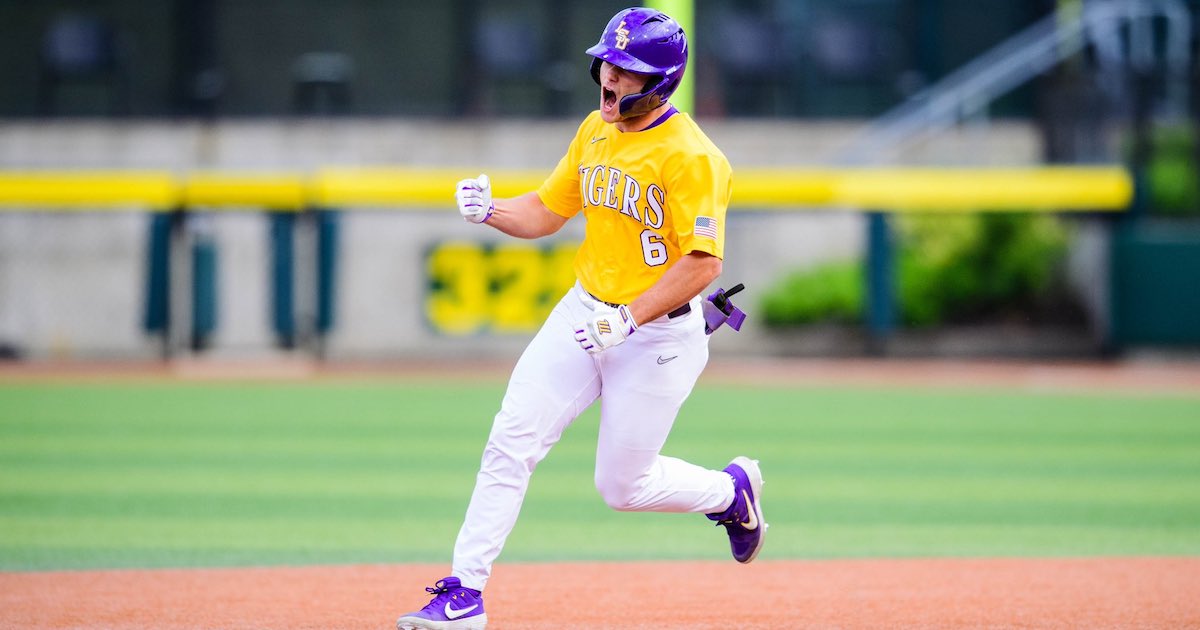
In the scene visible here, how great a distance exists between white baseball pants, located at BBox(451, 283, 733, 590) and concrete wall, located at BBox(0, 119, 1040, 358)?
13.2 metres

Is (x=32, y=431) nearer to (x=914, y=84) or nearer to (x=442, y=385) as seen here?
(x=442, y=385)

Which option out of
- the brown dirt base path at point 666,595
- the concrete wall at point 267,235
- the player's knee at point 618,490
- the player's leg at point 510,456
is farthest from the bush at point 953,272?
the player's leg at point 510,456

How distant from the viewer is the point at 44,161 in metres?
19.2

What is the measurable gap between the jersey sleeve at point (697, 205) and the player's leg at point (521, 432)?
0.50 m

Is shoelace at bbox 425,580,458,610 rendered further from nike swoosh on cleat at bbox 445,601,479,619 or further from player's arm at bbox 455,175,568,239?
player's arm at bbox 455,175,568,239

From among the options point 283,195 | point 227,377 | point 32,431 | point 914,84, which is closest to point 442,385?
point 227,377

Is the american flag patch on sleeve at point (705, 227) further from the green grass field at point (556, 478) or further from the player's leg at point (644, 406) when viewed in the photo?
the green grass field at point (556, 478)

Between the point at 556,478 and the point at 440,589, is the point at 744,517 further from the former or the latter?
the point at 556,478

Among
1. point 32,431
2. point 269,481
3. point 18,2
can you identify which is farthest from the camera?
point 18,2

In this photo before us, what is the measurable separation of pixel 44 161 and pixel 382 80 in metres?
4.62

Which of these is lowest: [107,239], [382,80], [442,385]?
[442,385]

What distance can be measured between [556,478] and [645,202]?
14.8ft

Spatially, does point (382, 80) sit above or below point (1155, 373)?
above

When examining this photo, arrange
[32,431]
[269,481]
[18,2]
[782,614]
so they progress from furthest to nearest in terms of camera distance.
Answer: [18,2] < [32,431] < [269,481] < [782,614]
